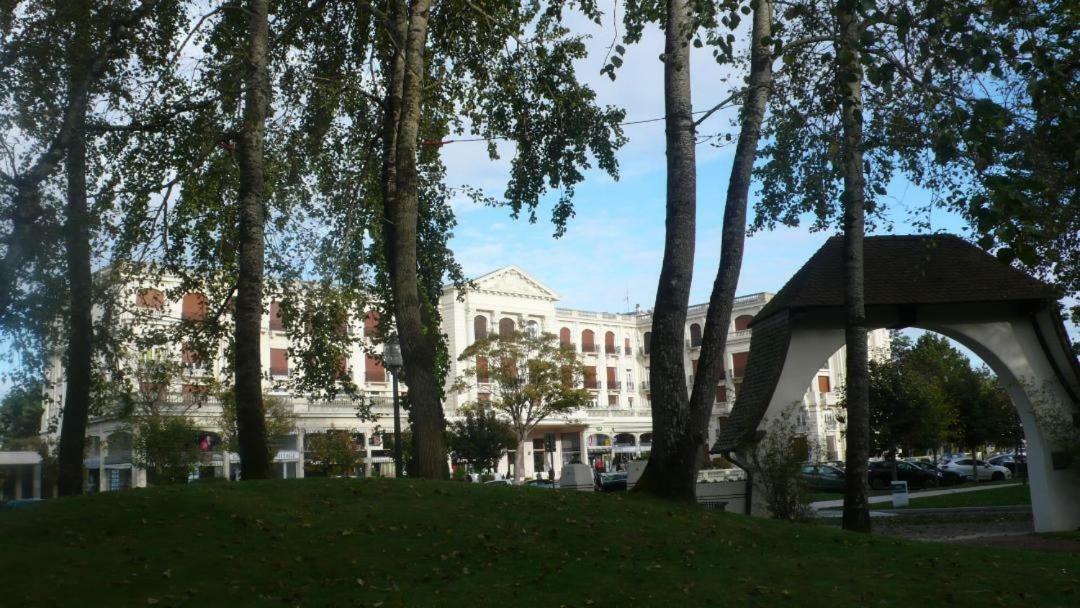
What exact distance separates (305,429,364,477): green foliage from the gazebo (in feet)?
87.5

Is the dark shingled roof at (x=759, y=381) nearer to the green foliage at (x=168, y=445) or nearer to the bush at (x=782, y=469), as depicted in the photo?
the bush at (x=782, y=469)

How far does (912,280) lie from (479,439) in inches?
1286

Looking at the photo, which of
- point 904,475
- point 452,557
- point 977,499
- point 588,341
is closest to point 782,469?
point 452,557

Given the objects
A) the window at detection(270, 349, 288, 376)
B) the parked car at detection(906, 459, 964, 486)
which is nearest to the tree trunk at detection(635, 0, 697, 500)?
the parked car at detection(906, 459, 964, 486)

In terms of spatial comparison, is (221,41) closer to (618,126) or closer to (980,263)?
(618,126)

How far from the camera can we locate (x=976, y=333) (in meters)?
17.7

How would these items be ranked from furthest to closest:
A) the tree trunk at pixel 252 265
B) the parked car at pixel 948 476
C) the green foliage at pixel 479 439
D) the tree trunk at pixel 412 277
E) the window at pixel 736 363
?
1. the window at pixel 736 363
2. the green foliage at pixel 479 439
3. the parked car at pixel 948 476
4. the tree trunk at pixel 412 277
5. the tree trunk at pixel 252 265

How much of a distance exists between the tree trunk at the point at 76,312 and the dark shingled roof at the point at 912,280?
471 inches

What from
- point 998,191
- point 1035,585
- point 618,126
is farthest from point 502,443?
point 998,191

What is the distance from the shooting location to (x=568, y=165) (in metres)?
14.8

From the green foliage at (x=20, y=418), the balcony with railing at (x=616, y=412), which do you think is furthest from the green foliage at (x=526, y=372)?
the green foliage at (x=20, y=418)

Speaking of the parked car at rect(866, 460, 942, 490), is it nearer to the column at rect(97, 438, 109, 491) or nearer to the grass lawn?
the grass lawn

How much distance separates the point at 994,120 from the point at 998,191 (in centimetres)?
104

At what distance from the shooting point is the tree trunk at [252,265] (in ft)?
39.4
